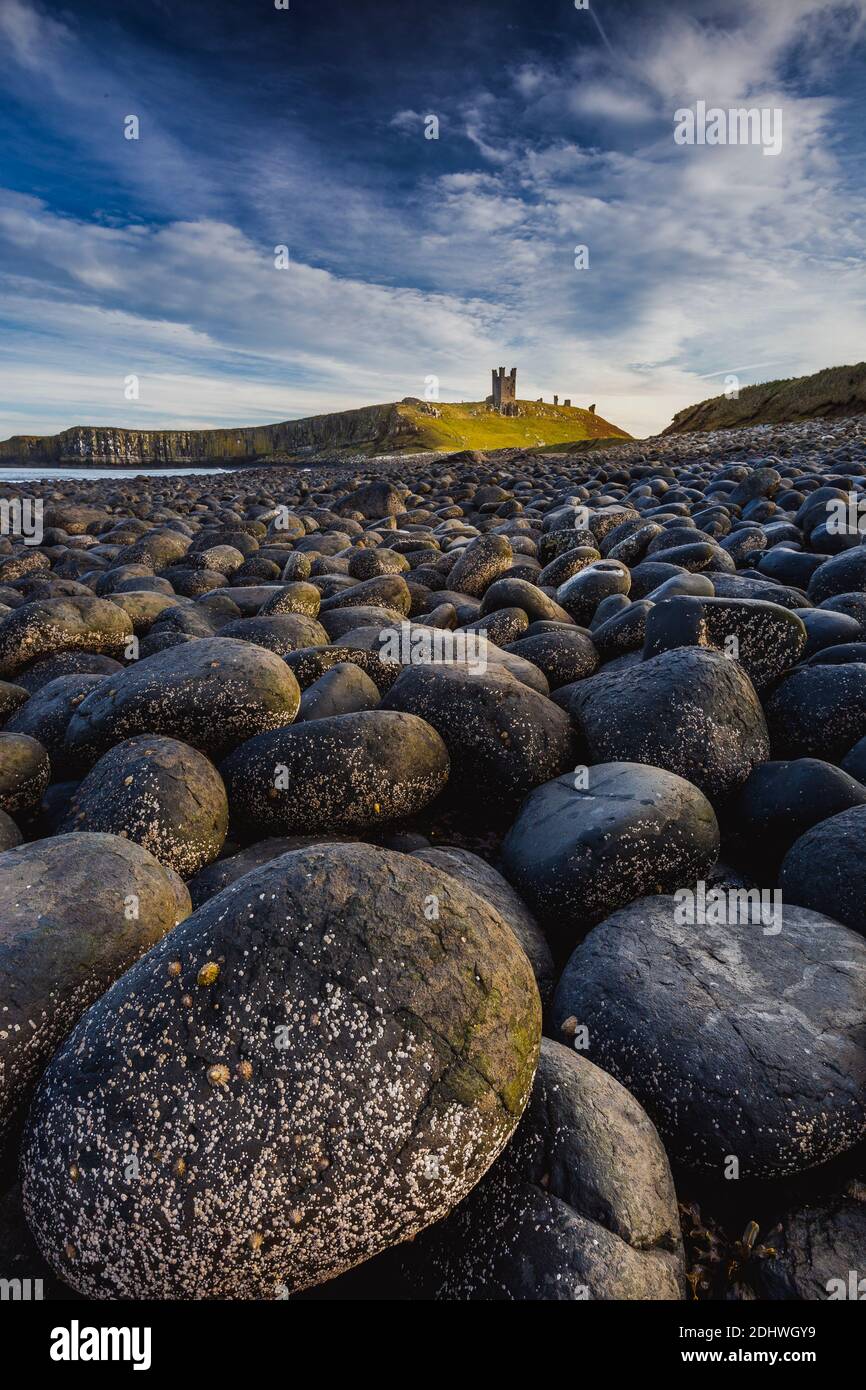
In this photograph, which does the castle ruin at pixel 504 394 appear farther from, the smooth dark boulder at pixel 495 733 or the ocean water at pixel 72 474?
the smooth dark boulder at pixel 495 733

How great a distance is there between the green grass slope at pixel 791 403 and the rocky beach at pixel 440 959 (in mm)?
39551

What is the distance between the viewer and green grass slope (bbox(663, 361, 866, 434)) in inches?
1452

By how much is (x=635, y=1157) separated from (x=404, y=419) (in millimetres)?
86958

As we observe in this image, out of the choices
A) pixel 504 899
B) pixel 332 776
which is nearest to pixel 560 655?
pixel 332 776

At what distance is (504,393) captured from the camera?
105 meters

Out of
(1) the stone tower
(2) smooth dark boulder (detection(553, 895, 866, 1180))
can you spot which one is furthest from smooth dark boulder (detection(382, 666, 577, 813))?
(1) the stone tower

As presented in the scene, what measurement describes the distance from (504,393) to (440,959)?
11320 centimetres

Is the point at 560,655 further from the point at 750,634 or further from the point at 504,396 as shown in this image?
the point at 504,396

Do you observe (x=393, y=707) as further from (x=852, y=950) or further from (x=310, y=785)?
(x=852, y=950)

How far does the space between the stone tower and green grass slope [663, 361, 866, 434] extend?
61.6 metres

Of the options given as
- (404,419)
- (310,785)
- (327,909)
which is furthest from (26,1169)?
(404,419)

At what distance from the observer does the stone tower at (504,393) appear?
10231 cm

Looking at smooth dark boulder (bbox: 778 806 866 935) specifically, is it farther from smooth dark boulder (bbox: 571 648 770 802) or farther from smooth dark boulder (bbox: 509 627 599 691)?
smooth dark boulder (bbox: 509 627 599 691)

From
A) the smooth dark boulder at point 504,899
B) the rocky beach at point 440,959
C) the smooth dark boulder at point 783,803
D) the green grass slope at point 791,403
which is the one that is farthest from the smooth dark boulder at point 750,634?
the green grass slope at point 791,403
